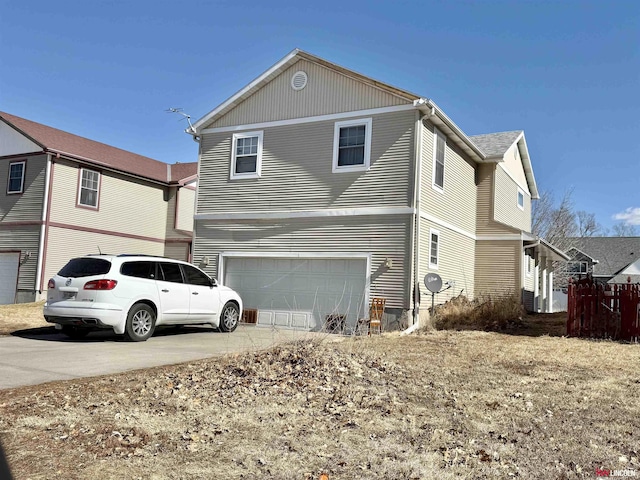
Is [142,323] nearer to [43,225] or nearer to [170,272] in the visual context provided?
[170,272]

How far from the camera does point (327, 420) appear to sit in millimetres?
5375

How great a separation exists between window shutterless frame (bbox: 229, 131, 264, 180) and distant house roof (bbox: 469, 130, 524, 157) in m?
8.09

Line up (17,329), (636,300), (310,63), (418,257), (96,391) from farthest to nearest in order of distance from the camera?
(310,63) < (418,257) < (17,329) < (636,300) < (96,391)

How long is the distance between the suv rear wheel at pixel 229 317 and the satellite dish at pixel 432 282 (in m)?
4.82

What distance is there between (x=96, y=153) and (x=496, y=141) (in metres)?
15.9

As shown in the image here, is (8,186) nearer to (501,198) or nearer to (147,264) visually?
(147,264)

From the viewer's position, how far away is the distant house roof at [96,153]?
21.0 meters

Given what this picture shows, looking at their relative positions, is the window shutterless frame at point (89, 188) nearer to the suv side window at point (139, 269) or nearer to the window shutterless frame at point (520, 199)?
the suv side window at point (139, 269)

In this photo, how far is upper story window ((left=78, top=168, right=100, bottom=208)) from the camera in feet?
70.8

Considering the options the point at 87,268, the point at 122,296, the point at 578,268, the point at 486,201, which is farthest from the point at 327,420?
the point at 578,268

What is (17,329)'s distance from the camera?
13250 millimetres

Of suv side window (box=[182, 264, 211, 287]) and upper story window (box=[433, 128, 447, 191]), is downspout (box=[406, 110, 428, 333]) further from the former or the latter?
suv side window (box=[182, 264, 211, 287])

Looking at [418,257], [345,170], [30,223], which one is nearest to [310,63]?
[345,170]

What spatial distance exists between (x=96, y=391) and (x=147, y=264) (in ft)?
17.8
